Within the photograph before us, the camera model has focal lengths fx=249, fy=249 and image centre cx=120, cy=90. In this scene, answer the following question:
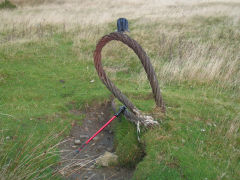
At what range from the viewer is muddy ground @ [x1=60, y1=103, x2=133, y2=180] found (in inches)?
149

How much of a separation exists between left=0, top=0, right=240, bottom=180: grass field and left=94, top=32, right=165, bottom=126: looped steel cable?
0.30 meters

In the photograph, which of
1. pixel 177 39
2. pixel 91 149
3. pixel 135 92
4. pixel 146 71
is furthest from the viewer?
pixel 177 39

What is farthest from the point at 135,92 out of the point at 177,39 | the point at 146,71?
the point at 177,39

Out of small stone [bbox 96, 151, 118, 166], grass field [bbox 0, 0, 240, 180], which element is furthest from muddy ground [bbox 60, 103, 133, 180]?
grass field [bbox 0, 0, 240, 180]

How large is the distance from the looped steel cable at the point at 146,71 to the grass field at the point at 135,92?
305 mm

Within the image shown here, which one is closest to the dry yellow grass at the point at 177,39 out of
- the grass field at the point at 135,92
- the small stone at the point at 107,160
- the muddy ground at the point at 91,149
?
the grass field at the point at 135,92

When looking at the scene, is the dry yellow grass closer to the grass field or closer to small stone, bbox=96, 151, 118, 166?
the grass field

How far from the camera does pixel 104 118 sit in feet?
18.3

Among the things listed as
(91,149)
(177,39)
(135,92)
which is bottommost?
(91,149)

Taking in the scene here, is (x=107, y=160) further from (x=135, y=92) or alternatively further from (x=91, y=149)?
(x=135, y=92)

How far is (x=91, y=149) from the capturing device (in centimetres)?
466

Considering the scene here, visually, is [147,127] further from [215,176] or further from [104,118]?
[104,118]

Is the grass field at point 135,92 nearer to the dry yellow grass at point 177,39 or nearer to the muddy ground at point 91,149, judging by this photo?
the dry yellow grass at point 177,39

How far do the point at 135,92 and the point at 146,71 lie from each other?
7.71 ft
